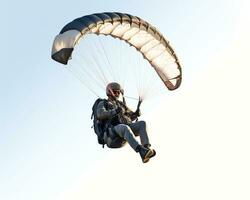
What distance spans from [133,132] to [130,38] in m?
4.40

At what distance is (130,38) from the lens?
21.7 m

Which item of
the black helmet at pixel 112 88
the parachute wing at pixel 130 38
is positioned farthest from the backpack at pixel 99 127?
the parachute wing at pixel 130 38

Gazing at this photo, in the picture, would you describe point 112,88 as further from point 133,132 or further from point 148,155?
point 148,155

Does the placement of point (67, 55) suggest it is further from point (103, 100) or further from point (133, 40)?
point (133, 40)

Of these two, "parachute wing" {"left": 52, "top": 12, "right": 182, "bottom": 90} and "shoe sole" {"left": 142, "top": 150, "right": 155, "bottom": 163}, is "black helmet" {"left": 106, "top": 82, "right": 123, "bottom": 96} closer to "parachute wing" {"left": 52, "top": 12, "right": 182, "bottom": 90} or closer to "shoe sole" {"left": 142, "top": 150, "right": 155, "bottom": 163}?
"parachute wing" {"left": 52, "top": 12, "right": 182, "bottom": 90}

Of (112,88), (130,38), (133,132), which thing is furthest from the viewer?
(130,38)

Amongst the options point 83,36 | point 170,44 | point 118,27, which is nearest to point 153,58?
point 170,44

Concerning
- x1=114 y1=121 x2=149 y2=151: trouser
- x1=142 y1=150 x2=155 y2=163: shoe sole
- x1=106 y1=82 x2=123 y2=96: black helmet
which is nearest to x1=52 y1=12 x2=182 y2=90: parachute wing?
x1=106 y1=82 x2=123 y2=96: black helmet

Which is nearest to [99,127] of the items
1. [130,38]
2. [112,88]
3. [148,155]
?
[112,88]

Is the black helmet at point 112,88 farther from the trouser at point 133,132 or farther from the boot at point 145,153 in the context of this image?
the boot at point 145,153

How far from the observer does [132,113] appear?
18969 mm

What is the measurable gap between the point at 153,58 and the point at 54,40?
167 inches

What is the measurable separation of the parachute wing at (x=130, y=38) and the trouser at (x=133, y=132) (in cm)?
237

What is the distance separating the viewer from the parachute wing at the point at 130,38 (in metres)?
19.0
